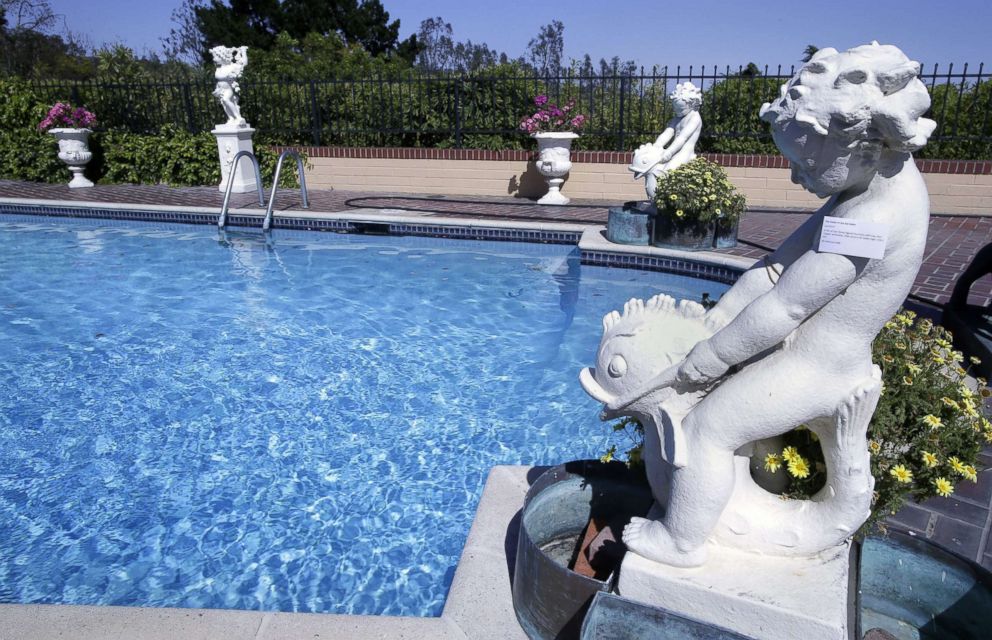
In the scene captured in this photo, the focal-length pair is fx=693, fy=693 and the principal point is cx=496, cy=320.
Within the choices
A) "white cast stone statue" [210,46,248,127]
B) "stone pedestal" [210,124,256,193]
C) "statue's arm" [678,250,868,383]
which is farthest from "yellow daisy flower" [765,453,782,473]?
"white cast stone statue" [210,46,248,127]

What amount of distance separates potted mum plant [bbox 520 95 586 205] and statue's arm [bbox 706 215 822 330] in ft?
31.2

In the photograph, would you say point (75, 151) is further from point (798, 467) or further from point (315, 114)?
point (798, 467)

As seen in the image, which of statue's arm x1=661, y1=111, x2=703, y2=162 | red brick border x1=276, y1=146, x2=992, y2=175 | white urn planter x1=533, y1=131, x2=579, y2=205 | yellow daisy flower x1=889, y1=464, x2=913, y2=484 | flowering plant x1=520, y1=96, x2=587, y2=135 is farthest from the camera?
flowering plant x1=520, y1=96, x2=587, y2=135

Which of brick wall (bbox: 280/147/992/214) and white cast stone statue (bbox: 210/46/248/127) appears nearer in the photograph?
brick wall (bbox: 280/147/992/214)

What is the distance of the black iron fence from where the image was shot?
1136 centimetres

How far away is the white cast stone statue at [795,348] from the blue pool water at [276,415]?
174 cm

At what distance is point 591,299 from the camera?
7277mm

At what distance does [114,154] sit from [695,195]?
1149 centimetres

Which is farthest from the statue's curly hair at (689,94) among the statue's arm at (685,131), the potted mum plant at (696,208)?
the potted mum plant at (696,208)

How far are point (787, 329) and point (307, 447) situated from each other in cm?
343

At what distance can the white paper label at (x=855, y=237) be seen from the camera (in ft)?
5.33

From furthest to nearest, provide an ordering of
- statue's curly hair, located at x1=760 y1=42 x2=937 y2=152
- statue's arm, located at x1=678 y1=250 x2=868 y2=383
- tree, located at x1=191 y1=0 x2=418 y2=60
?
tree, located at x1=191 y1=0 x2=418 y2=60 → statue's arm, located at x1=678 y1=250 x2=868 y2=383 → statue's curly hair, located at x1=760 y1=42 x2=937 y2=152

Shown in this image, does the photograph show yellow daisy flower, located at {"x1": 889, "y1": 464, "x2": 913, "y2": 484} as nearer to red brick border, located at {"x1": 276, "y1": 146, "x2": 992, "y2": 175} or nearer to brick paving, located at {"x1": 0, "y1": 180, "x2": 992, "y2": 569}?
brick paving, located at {"x1": 0, "y1": 180, "x2": 992, "y2": 569}

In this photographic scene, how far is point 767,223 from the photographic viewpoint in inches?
383
